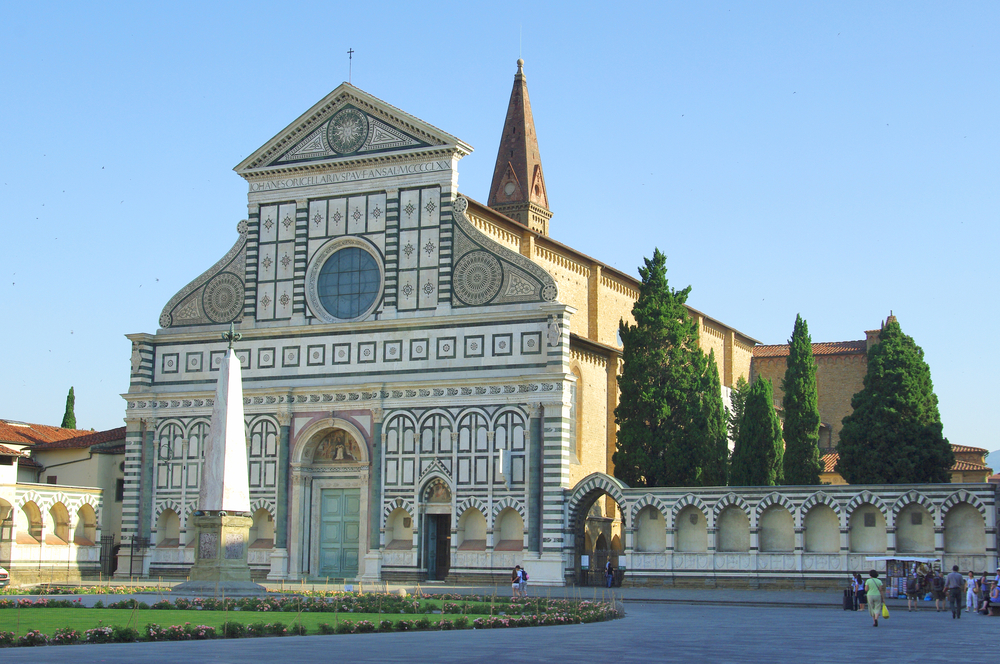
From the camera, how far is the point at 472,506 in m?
35.4

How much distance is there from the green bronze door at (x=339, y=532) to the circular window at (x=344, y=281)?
5.69 metres

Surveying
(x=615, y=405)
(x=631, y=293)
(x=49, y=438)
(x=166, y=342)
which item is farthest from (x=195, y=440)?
(x=631, y=293)

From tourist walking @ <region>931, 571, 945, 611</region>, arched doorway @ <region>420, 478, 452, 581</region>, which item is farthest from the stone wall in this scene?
arched doorway @ <region>420, 478, 452, 581</region>

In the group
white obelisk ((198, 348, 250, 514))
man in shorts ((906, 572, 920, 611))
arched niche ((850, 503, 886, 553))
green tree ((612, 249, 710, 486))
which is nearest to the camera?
white obelisk ((198, 348, 250, 514))

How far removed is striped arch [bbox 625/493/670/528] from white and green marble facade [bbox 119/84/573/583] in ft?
7.34

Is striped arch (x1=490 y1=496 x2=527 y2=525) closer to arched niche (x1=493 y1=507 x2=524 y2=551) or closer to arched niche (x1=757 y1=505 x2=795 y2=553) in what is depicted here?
arched niche (x1=493 y1=507 x2=524 y2=551)

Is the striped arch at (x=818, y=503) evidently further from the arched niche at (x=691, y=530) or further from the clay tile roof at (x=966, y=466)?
the clay tile roof at (x=966, y=466)

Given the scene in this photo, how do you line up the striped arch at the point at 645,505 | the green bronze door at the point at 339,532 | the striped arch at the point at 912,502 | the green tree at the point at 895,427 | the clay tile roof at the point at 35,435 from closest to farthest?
the striped arch at the point at 912,502 < the striped arch at the point at 645,505 < the green bronze door at the point at 339,532 < the green tree at the point at 895,427 < the clay tile roof at the point at 35,435

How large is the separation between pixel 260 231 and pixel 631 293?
16272 millimetres

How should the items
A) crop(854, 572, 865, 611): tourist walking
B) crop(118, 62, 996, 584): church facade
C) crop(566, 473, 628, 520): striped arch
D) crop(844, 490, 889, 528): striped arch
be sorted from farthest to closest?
crop(118, 62, 996, 584): church facade, crop(566, 473, 628, 520): striped arch, crop(844, 490, 889, 528): striped arch, crop(854, 572, 865, 611): tourist walking

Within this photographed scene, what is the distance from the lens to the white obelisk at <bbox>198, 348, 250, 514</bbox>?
2658 cm

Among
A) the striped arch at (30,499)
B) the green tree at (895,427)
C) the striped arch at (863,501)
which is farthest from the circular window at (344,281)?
the green tree at (895,427)

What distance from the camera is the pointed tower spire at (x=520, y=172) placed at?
56.6 m

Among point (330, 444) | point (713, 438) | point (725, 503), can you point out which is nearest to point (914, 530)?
point (725, 503)
